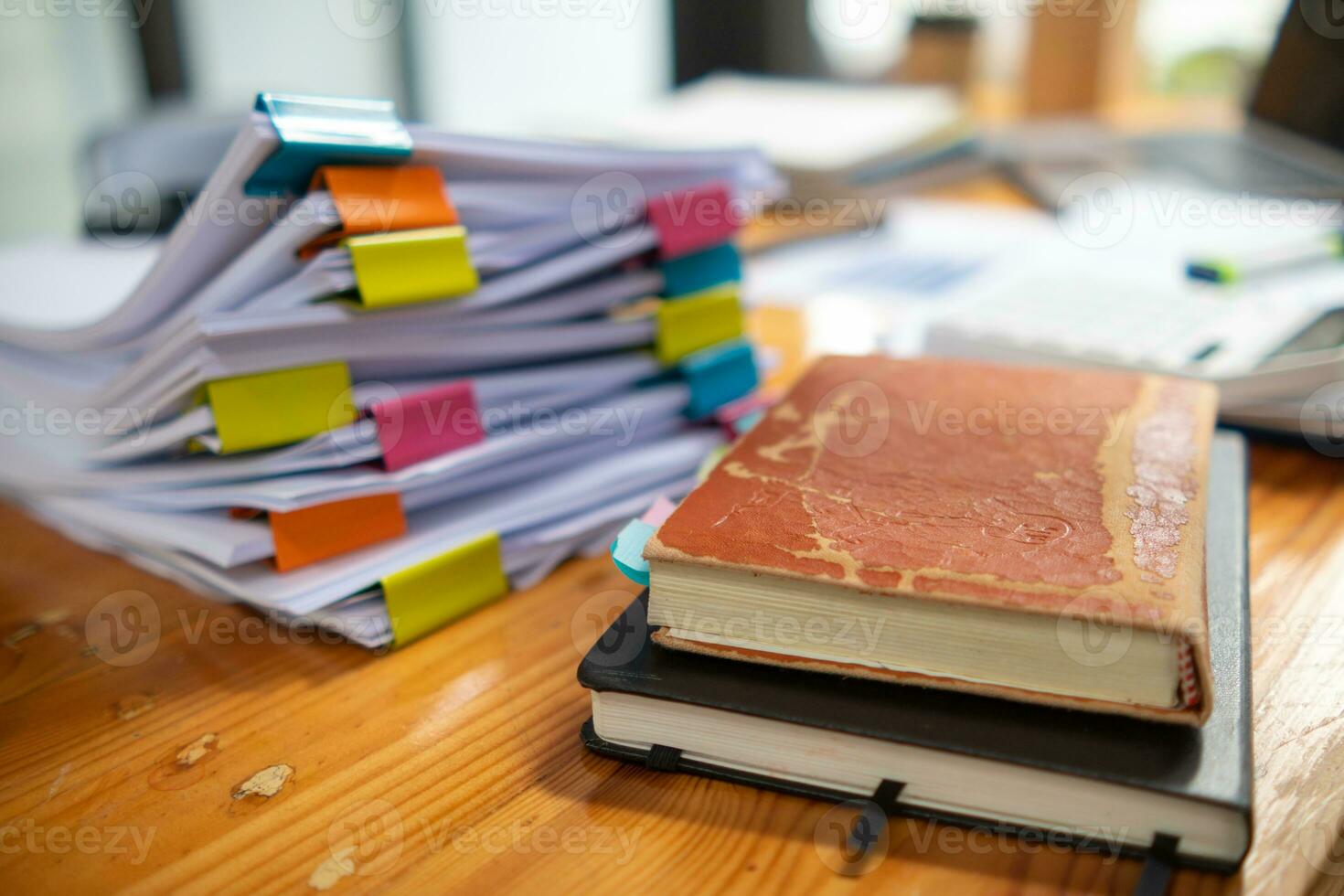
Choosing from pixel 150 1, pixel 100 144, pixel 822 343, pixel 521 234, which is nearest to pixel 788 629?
pixel 521 234

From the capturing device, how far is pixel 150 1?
1967 millimetres

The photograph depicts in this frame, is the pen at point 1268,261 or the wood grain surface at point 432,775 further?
the pen at point 1268,261

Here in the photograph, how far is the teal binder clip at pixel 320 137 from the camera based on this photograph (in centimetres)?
49

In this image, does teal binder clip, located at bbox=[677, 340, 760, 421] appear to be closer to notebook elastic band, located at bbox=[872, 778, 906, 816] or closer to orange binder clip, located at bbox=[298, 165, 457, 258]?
orange binder clip, located at bbox=[298, 165, 457, 258]

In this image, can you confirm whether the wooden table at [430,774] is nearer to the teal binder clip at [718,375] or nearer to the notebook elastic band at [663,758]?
the notebook elastic band at [663,758]

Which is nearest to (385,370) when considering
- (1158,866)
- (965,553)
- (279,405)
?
(279,405)

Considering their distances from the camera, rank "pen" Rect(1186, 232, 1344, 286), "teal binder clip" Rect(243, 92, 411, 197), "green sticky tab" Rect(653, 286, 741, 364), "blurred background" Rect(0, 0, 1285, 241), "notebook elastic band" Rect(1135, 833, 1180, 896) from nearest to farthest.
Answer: "notebook elastic band" Rect(1135, 833, 1180, 896) < "teal binder clip" Rect(243, 92, 411, 197) < "green sticky tab" Rect(653, 286, 741, 364) < "pen" Rect(1186, 232, 1344, 286) < "blurred background" Rect(0, 0, 1285, 241)

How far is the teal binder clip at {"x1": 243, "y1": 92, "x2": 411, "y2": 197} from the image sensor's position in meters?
0.49

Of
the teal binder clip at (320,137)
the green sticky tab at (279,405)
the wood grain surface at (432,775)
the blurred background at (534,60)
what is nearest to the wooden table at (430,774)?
the wood grain surface at (432,775)

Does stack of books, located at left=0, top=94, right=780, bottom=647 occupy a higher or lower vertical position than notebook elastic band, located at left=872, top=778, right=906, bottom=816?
higher

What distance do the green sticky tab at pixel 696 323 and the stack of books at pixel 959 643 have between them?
0.56ft

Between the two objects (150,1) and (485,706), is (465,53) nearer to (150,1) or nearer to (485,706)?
(150,1)

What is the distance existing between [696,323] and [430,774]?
0.35 meters

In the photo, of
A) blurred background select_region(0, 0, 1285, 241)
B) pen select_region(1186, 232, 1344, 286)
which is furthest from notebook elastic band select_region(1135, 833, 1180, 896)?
blurred background select_region(0, 0, 1285, 241)
